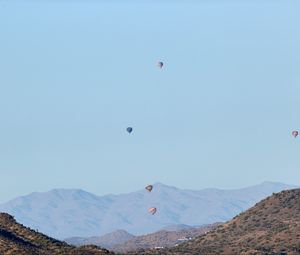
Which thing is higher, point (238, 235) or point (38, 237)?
point (238, 235)

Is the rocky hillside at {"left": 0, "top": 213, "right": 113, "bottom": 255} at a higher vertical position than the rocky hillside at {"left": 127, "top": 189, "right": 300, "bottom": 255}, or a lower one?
lower

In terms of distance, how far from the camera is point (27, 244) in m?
124

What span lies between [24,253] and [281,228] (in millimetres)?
88882

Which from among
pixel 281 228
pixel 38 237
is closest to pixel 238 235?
pixel 281 228

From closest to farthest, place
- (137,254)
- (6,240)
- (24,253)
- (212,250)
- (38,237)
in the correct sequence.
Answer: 1. (24,253)
2. (6,240)
3. (38,237)
4. (137,254)
5. (212,250)

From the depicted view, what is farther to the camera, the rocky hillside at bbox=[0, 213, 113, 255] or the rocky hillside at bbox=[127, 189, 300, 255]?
the rocky hillside at bbox=[127, 189, 300, 255]

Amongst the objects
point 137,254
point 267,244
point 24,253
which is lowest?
point 24,253

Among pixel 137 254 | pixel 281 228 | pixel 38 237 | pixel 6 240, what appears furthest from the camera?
pixel 281 228

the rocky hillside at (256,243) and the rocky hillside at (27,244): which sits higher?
the rocky hillside at (256,243)

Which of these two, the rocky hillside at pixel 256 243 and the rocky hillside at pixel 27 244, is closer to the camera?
the rocky hillside at pixel 27 244

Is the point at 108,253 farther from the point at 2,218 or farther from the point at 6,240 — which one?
the point at 2,218

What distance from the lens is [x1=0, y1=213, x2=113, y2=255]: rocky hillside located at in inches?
4476

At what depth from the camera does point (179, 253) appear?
158m

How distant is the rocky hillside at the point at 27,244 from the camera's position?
11370cm
